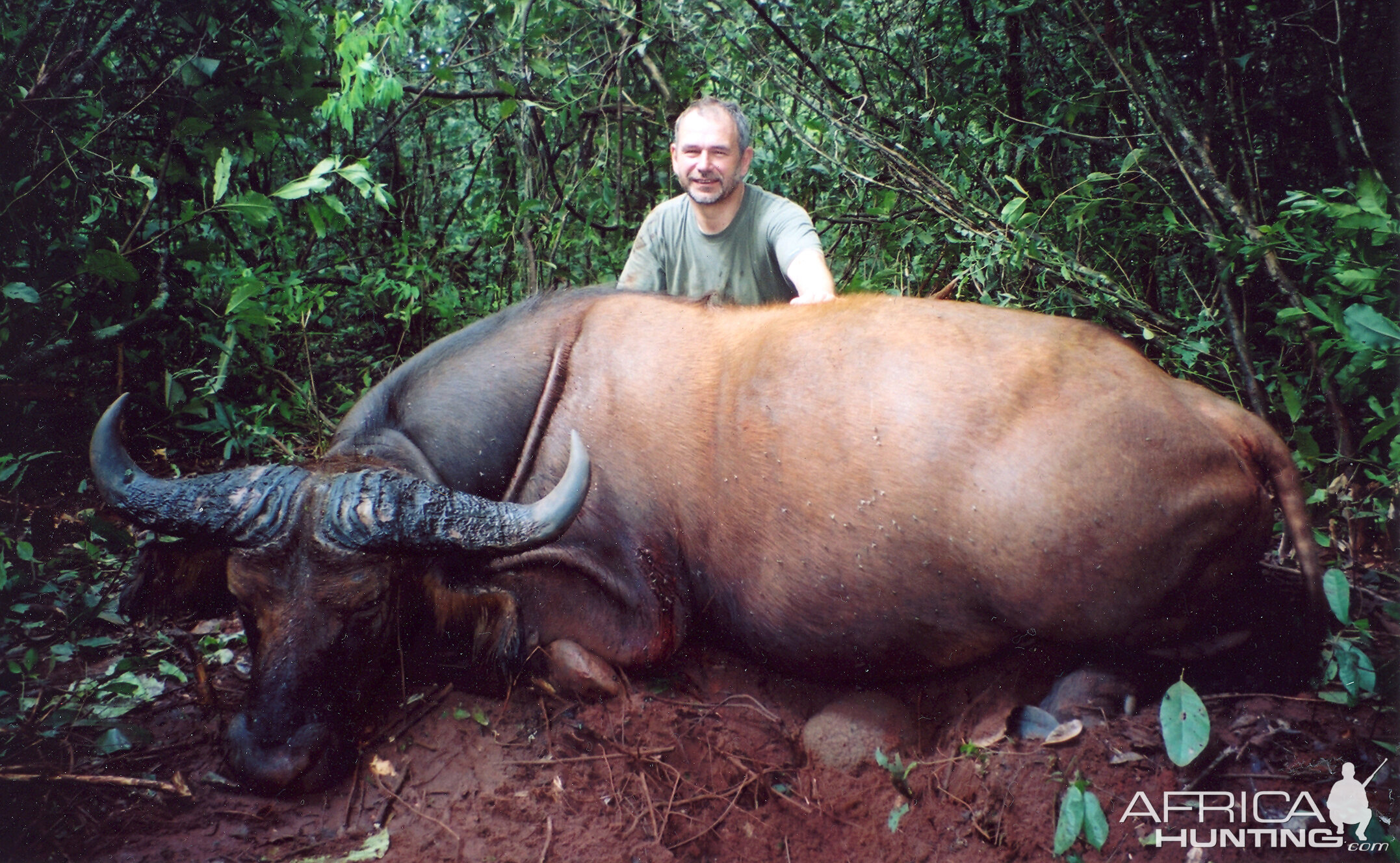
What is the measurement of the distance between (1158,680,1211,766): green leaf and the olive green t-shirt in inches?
104

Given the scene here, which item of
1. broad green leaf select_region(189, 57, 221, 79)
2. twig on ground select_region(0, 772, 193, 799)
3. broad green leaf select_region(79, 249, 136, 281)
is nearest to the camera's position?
twig on ground select_region(0, 772, 193, 799)

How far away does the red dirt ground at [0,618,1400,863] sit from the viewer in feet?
7.66

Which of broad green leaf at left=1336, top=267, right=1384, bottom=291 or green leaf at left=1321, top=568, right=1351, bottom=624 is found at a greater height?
broad green leaf at left=1336, top=267, right=1384, bottom=291

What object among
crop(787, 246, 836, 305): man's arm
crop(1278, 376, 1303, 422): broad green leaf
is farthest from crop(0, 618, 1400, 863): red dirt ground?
crop(787, 246, 836, 305): man's arm

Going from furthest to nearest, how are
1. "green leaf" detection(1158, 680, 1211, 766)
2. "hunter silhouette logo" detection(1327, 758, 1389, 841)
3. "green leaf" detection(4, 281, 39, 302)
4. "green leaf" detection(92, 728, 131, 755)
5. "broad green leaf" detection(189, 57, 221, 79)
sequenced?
"broad green leaf" detection(189, 57, 221, 79)
"green leaf" detection(4, 281, 39, 302)
"green leaf" detection(92, 728, 131, 755)
"green leaf" detection(1158, 680, 1211, 766)
"hunter silhouette logo" detection(1327, 758, 1389, 841)

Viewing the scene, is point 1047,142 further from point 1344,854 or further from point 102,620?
point 102,620

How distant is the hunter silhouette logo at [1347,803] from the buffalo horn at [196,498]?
315cm

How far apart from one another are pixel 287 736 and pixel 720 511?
5.20 feet

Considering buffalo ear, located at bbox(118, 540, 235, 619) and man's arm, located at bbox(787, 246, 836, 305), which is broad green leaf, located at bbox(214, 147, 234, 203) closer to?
buffalo ear, located at bbox(118, 540, 235, 619)

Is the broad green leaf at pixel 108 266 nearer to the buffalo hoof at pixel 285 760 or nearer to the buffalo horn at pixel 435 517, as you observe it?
the buffalo horn at pixel 435 517

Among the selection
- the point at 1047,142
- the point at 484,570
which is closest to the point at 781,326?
the point at 484,570

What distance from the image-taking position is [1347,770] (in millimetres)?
2215

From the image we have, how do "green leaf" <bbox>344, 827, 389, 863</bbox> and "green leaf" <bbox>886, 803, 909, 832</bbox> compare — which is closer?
"green leaf" <bbox>344, 827, 389, 863</bbox>

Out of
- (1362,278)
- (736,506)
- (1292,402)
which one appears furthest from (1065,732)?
(1362,278)
